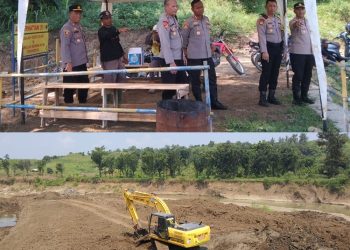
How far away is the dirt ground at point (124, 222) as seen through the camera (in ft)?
21.1

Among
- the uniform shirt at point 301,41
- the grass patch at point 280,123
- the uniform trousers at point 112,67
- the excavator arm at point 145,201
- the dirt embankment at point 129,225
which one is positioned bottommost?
the dirt embankment at point 129,225

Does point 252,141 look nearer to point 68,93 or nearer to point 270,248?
point 270,248

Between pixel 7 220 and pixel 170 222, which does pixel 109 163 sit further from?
pixel 170 222

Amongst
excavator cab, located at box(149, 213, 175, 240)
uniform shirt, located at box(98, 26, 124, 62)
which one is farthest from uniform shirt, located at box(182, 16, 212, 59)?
excavator cab, located at box(149, 213, 175, 240)

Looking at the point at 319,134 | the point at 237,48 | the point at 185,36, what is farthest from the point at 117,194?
the point at 237,48

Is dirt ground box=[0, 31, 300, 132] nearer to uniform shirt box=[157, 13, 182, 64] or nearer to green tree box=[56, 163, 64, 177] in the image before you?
green tree box=[56, 163, 64, 177]

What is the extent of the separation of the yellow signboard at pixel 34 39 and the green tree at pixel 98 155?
117 inches

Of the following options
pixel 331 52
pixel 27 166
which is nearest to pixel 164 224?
pixel 27 166

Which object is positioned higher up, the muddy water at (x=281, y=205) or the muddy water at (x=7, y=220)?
the muddy water at (x=281, y=205)

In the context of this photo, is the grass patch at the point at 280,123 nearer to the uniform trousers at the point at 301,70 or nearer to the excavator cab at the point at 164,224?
the uniform trousers at the point at 301,70

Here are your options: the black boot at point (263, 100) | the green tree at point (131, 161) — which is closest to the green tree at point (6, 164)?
the green tree at point (131, 161)

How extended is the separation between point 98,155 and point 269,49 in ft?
10.1

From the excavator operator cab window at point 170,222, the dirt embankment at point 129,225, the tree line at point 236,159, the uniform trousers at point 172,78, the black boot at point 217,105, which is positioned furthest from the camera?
the black boot at point 217,105

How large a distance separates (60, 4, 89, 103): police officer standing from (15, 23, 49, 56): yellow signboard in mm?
1184
